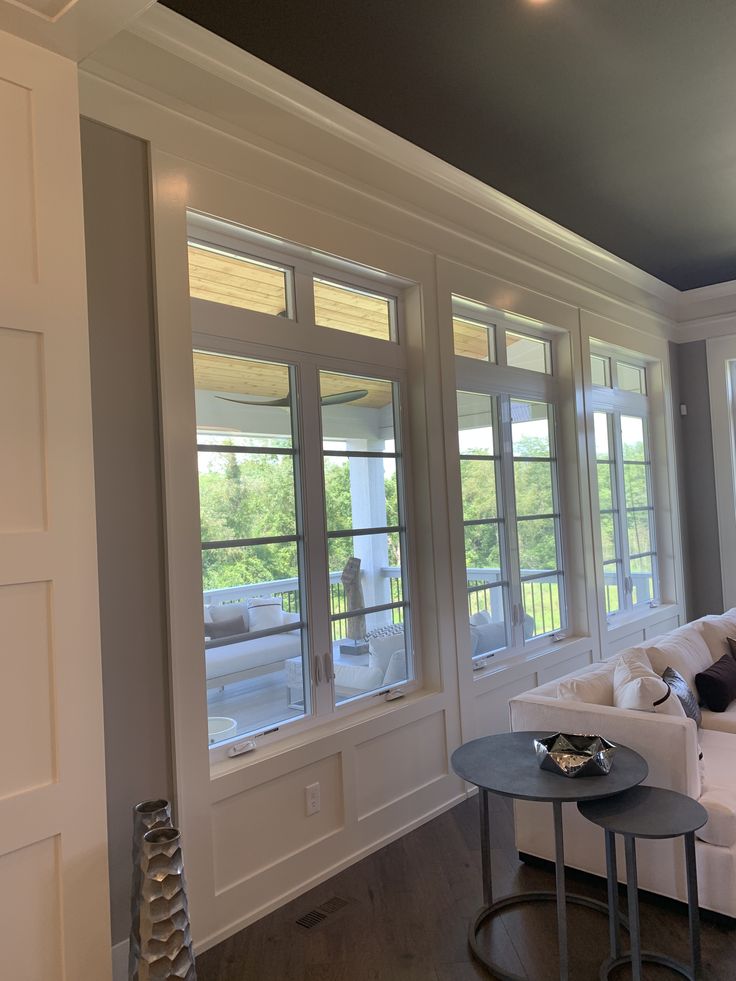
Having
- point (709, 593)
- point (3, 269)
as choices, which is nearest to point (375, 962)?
point (3, 269)

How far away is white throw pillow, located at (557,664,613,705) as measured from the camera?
3.01m

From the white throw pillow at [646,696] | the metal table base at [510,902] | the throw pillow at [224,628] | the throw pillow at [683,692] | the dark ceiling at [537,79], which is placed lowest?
the metal table base at [510,902]

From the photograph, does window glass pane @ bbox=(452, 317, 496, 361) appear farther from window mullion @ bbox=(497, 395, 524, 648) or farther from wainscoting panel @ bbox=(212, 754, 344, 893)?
wainscoting panel @ bbox=(212, 754, 344, 893)

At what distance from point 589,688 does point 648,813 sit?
791 millimetres

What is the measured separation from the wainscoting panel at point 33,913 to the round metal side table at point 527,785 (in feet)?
3.96

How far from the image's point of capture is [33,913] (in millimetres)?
1709

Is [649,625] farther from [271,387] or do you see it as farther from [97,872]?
[97,872]

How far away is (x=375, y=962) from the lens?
7.82ft

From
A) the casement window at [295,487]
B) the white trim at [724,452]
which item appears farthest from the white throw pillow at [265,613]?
the white trim at [724,452]

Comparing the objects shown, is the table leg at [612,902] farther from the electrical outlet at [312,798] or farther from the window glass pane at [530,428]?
the window glass pane at [530,428]

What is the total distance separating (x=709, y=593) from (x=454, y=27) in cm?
517

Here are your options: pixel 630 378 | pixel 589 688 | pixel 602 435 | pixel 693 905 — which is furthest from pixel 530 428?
pixel 693 905

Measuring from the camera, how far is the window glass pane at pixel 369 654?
3271 mm

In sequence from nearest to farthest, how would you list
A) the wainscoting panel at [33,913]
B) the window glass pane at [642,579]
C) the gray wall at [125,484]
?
the wainscoting panel at [33,913] → the gray wall at [125,484] → the window glass pane at [642,579]
